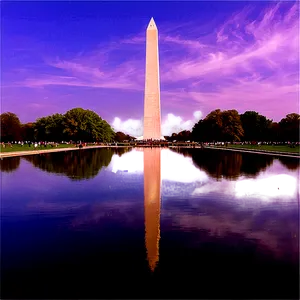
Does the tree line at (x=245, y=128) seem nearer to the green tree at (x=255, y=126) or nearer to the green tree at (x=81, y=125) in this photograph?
the green tree at (x=255, y=126)

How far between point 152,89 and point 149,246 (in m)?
47.4

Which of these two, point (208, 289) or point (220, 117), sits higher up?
point (220, 117)

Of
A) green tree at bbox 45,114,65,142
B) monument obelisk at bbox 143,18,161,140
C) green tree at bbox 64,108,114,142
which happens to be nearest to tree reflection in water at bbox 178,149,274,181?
monument obelisk at bbox 143,18,161,140

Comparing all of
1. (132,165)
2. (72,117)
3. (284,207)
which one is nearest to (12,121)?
(72,117)

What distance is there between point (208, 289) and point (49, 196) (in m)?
6.82

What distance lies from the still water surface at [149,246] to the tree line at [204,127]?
166ft

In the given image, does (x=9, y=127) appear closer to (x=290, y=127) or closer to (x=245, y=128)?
(x=245, y=128)

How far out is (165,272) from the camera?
445 cm

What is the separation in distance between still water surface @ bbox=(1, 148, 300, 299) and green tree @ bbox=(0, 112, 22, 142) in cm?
5880

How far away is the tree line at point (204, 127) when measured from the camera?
59.5m

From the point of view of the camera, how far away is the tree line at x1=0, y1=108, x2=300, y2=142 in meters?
59.5

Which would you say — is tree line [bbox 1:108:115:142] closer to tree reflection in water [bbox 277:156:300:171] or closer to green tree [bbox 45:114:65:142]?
green tree [bbox 45:114:65:142]

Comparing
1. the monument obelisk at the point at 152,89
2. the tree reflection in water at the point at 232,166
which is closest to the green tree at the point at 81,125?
the monument obelisk at the point at 152,89

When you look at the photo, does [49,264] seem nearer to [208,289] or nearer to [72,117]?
[208,289]
